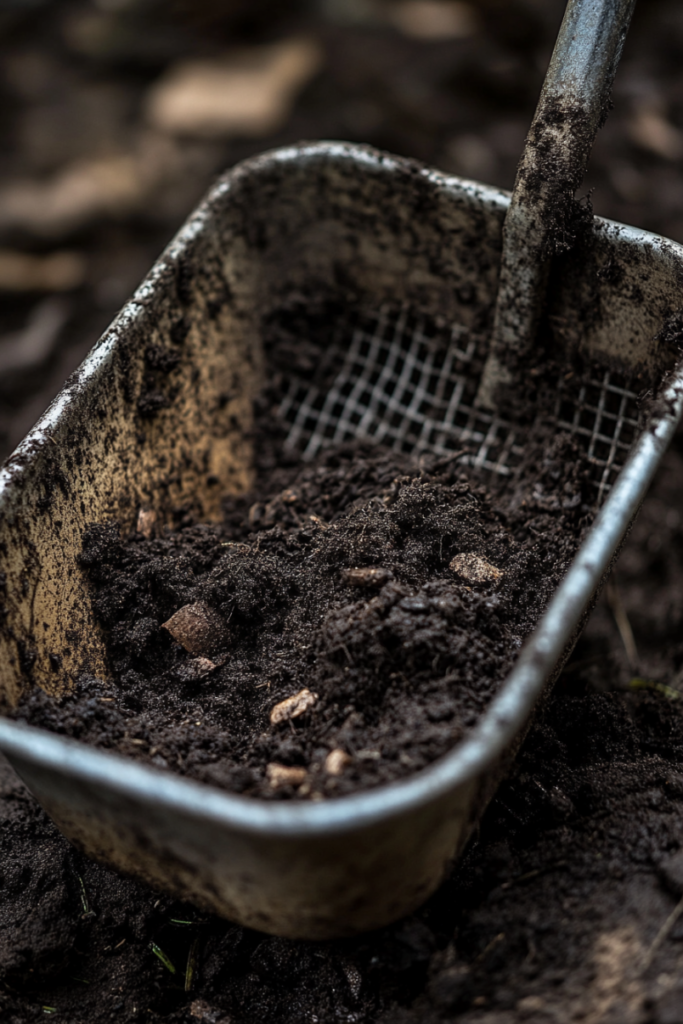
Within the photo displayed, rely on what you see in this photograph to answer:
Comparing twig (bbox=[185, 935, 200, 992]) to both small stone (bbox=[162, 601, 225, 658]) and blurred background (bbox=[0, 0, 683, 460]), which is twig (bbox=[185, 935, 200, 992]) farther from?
blurred background (bbox=[0, 0, 683, 460])

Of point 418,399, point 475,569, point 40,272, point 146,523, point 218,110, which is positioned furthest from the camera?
point 218,110

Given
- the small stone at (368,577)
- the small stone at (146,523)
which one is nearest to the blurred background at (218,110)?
the small stone at (146,523)

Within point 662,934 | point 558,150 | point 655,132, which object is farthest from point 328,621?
point 655,132

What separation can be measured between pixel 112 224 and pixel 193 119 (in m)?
0.49

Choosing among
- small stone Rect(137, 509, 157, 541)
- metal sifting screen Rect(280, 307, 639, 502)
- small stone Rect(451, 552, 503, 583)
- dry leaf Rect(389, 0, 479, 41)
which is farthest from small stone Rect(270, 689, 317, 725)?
dry leaf Rect(389, 0, 479, 41)

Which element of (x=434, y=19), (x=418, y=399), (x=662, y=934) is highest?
(x=434, y=19)

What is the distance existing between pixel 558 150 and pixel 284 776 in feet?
3.18

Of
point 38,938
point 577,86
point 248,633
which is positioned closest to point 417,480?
point 248,633

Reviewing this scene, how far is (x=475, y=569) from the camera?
1155 millimetres

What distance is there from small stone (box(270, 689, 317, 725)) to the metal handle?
74cm

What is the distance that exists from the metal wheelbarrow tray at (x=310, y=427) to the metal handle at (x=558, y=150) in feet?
0.21

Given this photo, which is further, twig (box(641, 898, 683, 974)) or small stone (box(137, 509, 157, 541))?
small stone (box(137, 509, 157, 541))

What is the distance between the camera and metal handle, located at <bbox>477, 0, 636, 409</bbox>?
116 cm

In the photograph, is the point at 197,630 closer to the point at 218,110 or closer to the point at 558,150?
the point at 558,150
